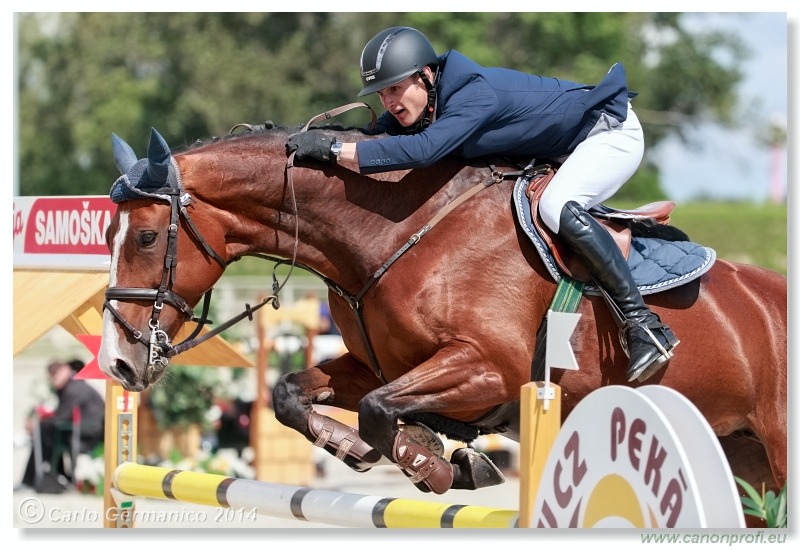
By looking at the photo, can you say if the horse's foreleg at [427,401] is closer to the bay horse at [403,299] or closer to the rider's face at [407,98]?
the bay horse at [403,299]

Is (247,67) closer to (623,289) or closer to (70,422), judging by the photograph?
(70,422)

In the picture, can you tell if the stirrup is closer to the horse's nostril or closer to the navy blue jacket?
the navy blue jacket

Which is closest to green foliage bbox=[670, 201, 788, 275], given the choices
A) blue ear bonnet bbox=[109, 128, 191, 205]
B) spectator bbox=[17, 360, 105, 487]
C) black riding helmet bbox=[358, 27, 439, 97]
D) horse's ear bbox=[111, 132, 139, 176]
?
spectator bbox=[17, 360, 105, 487]

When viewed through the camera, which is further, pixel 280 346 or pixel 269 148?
pixel 280 346

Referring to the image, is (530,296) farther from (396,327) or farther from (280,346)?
(280,346)

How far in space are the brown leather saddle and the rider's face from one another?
532 mm

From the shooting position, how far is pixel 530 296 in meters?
4.31

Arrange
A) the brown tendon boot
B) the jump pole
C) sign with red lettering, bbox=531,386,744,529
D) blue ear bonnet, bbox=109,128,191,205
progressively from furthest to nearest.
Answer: the brown tendon boot
blue ear bonnet, bbox=109,128,191,205
the jump pole
sign with red lettering, bbox=531,386,744,529

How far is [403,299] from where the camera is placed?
425cm

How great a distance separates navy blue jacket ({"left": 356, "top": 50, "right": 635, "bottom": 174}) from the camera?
4.16 m

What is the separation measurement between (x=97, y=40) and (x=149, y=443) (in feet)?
86.6

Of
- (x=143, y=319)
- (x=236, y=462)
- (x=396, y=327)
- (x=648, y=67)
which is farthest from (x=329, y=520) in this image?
(x=648, y=67)

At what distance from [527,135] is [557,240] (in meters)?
0.43

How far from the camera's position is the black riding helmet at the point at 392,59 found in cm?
429
